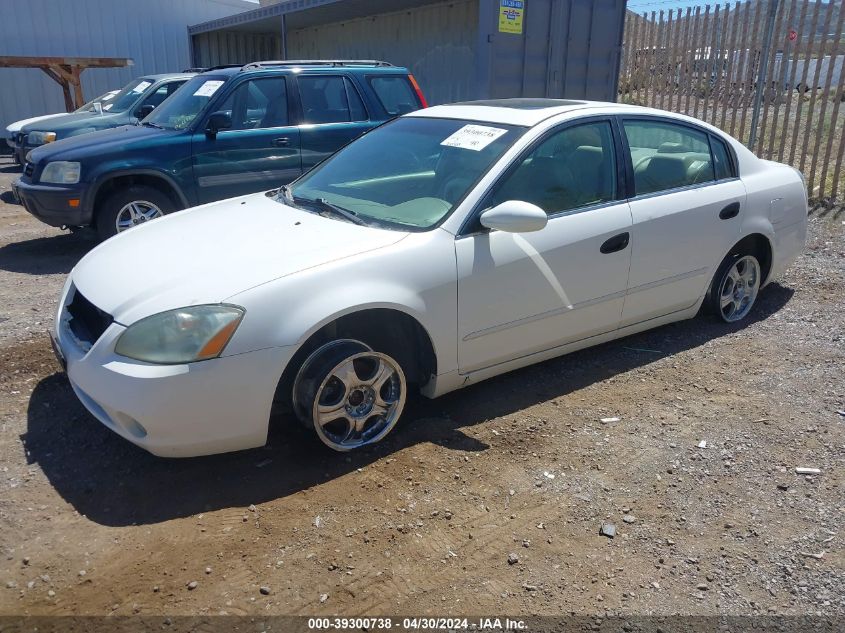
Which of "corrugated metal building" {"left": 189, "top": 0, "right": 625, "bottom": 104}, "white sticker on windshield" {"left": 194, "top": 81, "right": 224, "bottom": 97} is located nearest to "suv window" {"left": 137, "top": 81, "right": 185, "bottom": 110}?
"corrugated metal building" {"left": 189, "top": 0, "right": 625, "bottom": 104}

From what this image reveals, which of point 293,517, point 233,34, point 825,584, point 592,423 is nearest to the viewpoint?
point 825,584

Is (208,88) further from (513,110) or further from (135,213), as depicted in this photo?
(513,110)

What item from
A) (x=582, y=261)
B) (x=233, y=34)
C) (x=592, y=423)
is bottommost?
(x=592, y=423)

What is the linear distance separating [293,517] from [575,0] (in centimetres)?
956

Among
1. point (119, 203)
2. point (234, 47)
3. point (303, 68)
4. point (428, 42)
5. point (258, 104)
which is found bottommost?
point (119, 203)

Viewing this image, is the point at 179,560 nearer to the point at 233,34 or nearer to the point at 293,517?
the point at 293,517

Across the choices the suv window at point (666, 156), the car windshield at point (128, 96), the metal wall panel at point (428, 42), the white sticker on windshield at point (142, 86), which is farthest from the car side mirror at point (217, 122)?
the white sticker on windshield at point (142, 86)

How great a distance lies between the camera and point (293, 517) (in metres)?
3.03

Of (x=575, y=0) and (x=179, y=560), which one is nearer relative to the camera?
(x=179, y=560)

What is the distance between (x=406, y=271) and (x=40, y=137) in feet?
32.4

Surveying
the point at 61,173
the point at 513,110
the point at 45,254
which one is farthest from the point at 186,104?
the point at 513,110

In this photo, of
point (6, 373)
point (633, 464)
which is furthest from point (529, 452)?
point (6, 373)

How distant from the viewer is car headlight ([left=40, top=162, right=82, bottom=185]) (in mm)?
6797

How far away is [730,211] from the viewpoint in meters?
4.76
